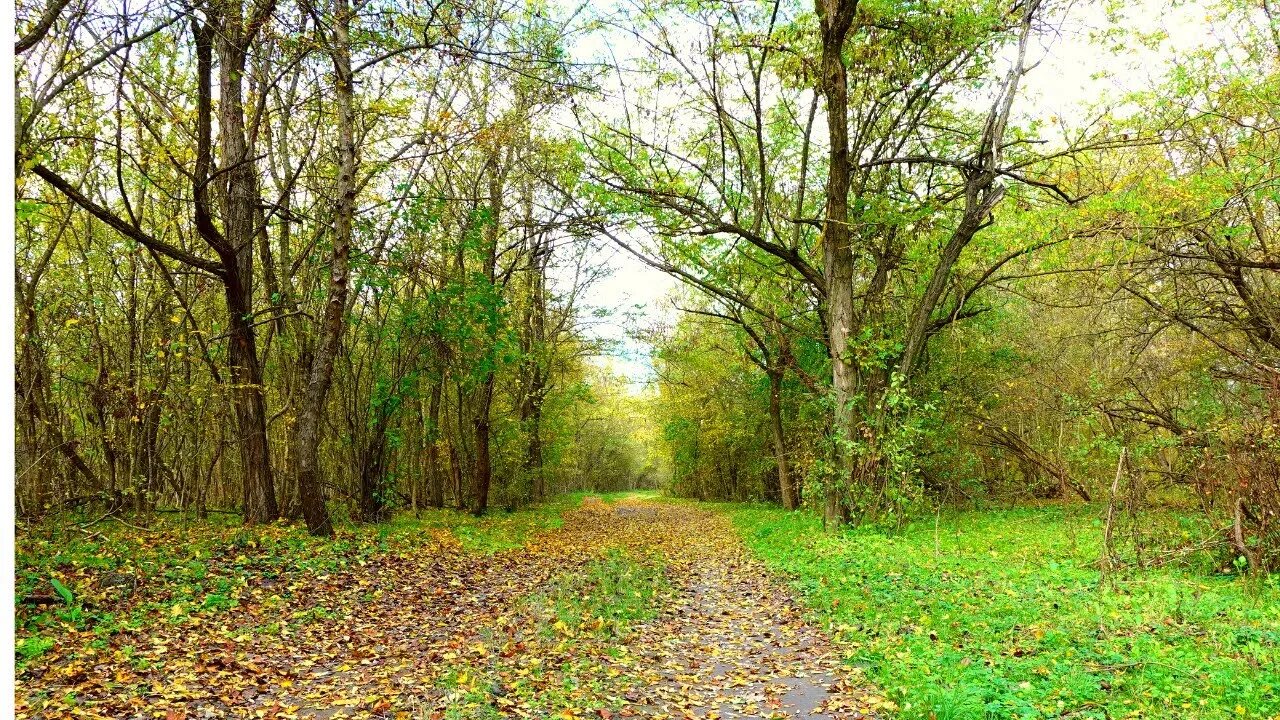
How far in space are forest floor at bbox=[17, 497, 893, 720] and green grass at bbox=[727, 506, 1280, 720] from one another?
1.77 feet

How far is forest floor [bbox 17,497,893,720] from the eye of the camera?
5117mm

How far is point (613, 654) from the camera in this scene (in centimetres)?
657

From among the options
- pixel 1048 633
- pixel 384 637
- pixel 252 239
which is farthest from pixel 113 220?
pixel 1048 633

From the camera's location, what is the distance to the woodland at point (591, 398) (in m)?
5.86

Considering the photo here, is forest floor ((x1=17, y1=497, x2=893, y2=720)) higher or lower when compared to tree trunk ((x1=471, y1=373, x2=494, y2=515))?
lower

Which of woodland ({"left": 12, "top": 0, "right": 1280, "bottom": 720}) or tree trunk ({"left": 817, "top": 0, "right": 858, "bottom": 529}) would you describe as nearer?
woodland ({"left": 12, "top": 0, "right": 1280, "bottom": 720})

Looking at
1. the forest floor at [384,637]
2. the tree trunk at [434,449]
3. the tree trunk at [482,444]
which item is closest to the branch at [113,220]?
the forest floor at [384,637]

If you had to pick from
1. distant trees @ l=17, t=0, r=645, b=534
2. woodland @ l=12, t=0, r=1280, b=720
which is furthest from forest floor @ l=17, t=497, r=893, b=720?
distant trees @ l=17, t=0, r=645, b=534

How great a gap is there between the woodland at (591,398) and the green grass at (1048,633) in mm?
51

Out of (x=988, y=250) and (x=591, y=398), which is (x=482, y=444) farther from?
(x=988, y=250)

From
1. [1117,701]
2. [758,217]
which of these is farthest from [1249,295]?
[1117,701]

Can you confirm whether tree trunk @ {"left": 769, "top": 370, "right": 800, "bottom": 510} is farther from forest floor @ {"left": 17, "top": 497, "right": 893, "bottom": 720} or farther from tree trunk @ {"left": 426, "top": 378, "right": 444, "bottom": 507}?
forest floor @ {"left": 17, "top": 497, "right": 893, "bottom": 720}

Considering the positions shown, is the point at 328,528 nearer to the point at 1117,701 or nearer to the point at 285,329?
the point at 285,329

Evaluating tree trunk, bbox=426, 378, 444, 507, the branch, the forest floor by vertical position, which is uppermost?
the branch
